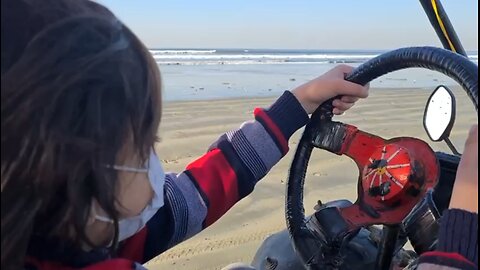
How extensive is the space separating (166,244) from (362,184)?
41 centimetres

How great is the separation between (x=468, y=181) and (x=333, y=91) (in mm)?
537

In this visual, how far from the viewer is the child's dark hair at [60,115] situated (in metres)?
0.80

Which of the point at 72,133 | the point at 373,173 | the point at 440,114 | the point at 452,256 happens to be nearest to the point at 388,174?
the point at 373,173

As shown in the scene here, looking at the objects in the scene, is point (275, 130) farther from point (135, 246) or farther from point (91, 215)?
point (91, 215)

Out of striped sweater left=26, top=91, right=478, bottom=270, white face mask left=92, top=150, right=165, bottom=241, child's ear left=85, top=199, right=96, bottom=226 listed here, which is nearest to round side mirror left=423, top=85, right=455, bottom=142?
striped sweater left=26, top=91, right=478, bottom=270

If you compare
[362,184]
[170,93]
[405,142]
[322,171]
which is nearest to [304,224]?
[362,184]

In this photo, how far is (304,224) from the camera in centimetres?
139

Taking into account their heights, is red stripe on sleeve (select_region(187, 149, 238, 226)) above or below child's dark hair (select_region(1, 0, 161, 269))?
below

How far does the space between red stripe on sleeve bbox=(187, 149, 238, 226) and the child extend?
1.29ft

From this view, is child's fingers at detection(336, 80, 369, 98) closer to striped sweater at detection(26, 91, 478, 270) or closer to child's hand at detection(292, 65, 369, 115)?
child's hand at detection(292, 65, 369, 115)

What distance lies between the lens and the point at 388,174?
1.20m

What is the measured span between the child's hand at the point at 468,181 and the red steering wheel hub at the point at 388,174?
0.75 feet

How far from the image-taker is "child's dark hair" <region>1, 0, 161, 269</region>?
80 cm

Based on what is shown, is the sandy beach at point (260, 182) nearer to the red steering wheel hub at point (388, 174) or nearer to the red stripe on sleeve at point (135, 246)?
the red steering wheel hub at point (388, 174)
